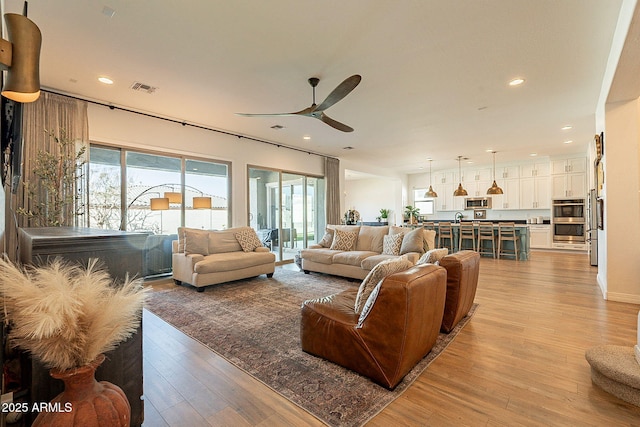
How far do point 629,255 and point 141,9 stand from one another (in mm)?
5874

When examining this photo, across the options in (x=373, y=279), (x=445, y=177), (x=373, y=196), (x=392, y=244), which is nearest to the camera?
(x=373, y=279)

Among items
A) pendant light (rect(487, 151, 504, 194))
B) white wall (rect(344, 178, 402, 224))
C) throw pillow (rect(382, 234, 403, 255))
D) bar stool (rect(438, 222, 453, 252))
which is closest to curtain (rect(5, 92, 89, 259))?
throw pillow (rect(382, 234, 403, 255))

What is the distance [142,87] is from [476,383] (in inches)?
187

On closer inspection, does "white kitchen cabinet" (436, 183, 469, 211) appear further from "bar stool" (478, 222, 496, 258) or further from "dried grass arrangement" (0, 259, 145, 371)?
"dried grass arrangement" (0, 259, 145, 371)

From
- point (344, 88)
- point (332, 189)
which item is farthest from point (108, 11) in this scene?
point (332, 189)

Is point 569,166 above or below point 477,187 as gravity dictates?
above

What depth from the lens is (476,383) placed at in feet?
6.56

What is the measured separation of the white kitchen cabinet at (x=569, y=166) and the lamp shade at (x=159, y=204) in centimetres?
993

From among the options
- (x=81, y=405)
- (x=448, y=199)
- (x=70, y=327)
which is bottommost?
(x=81, y=405)

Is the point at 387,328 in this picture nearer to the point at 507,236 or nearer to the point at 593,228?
the point at 593,228

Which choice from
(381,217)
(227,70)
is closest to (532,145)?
(381,217)

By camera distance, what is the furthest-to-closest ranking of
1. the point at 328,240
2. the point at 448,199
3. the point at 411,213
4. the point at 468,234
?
the point at 448,199
the point at 411,213
the point at 468,234
the point at 328,240

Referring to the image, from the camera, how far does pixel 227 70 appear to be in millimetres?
3367

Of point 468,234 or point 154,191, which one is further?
point 468,234
